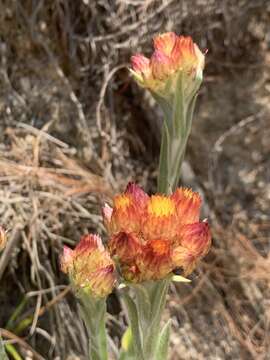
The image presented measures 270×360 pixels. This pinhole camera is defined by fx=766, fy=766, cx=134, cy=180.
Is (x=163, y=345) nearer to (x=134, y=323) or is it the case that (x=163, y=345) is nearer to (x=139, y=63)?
(x=134, y=323)

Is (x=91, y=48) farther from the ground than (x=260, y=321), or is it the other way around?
(x=91, y=48)

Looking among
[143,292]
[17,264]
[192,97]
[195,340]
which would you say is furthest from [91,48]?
[143,292]

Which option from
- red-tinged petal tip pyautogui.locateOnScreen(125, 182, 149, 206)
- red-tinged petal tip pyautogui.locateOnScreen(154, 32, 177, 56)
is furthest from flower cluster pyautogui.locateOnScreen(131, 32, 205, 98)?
red-tinged petal tip pyautogui.locateOnScreen(125, 182, 149, 206)

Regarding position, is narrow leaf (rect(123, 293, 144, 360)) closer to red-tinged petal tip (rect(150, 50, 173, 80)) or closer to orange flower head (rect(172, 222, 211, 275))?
orange flower head (rect(172, 222, 211, 275))

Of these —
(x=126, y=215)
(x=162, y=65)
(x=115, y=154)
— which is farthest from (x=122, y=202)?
(x=115, y=154)

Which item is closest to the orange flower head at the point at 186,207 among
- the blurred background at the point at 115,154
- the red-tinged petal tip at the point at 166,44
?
the red-tinged petal tip at the point at 166,44

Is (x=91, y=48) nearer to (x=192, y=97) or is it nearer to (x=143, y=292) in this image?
(x=192, y=97)

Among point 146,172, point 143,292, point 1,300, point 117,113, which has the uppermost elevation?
point 117,113
